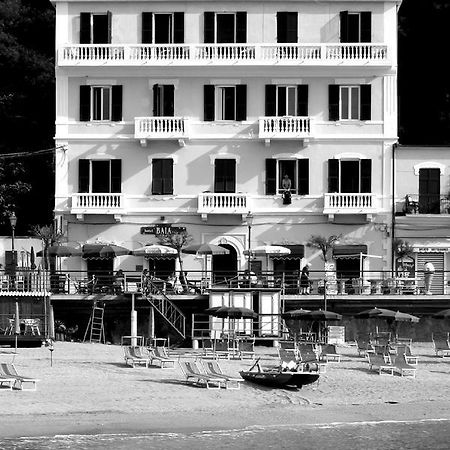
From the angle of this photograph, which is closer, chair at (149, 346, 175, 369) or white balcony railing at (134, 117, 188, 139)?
chair at (149, 346, 175, 369)

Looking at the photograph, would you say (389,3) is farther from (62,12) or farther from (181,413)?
(181,413)

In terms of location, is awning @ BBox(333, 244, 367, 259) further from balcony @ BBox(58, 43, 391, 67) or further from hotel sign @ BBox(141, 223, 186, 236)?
balcony @ BBox(58, 43, 391, 67)

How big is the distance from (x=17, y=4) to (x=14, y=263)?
810 inches

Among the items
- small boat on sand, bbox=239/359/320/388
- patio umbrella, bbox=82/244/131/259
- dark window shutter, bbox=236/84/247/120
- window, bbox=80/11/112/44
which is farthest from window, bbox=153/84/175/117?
small boat on sand, bbox=239/359/320/388

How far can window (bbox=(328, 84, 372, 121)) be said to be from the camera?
60.8 m

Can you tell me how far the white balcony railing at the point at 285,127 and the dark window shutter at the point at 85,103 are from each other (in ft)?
23.6

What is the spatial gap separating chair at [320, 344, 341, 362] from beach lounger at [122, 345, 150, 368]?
5.88 meters

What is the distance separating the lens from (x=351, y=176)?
200 feet

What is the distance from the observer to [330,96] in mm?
60781

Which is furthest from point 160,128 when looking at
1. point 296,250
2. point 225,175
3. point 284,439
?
point 284,439

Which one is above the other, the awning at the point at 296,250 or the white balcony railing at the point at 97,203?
the white balcony railing at the point at 97,203

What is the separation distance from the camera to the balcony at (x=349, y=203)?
197ft

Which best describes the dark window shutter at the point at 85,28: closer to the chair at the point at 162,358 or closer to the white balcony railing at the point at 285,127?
the white balcony railing at the point at 285,127

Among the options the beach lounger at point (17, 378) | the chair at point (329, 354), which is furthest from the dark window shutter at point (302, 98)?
the beach lounger at point (17, 378)
